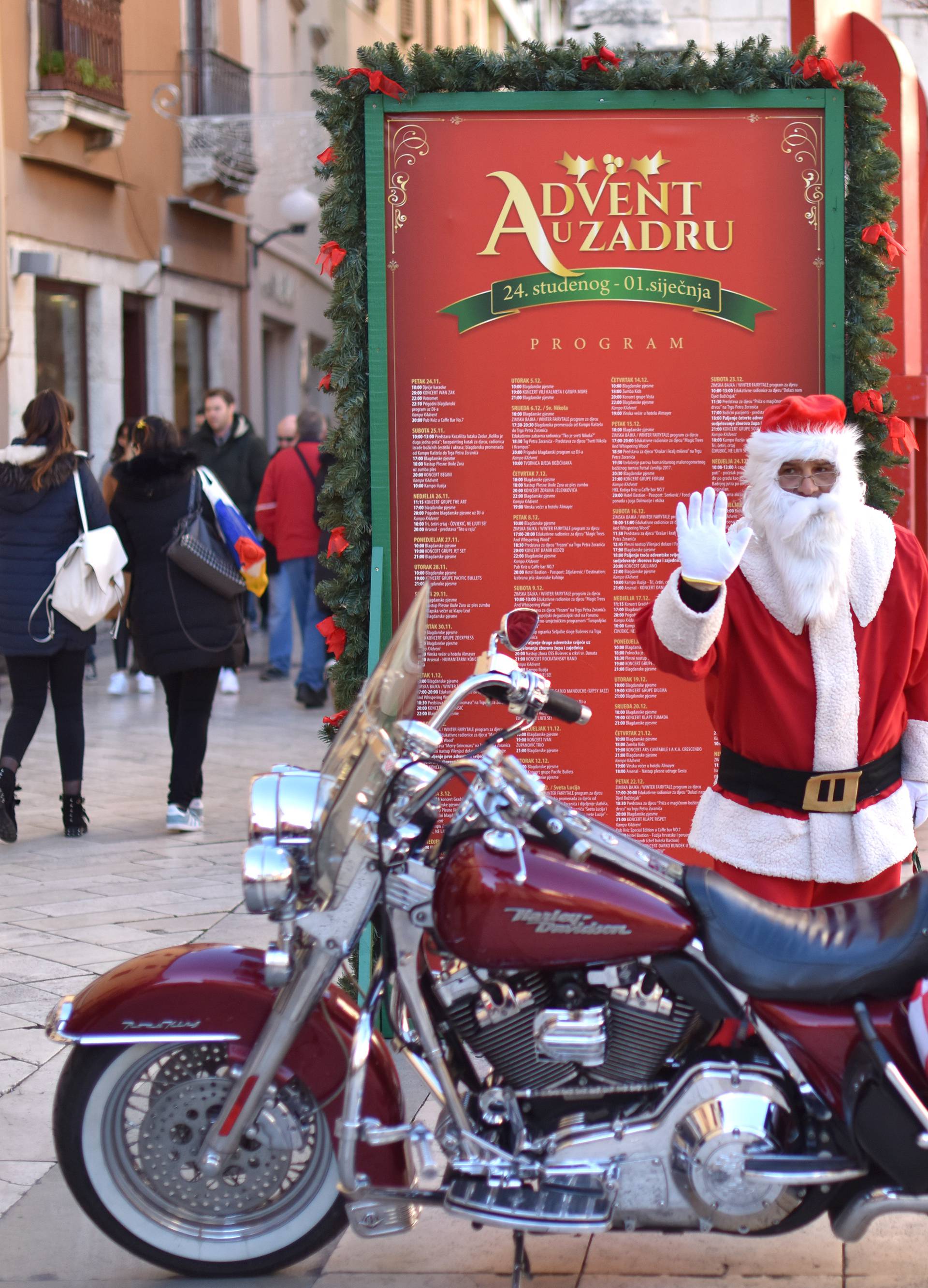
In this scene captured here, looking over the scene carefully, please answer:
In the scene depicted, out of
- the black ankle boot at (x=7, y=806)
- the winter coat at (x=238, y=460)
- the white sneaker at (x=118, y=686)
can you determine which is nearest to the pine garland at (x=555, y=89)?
the black ankle boot at (x=7, y=806)

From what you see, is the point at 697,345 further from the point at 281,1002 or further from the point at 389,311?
the point at 281,1002

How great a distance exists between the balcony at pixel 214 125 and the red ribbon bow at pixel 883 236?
14055 millimetres

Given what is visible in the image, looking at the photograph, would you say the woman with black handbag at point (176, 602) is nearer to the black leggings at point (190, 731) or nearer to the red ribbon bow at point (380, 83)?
the black leggings at point (190, 731)

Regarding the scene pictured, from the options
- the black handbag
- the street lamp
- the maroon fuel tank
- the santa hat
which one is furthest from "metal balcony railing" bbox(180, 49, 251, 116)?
the maroon fuel tank

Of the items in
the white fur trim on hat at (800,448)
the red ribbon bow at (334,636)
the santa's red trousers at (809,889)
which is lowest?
the santa's red trousers at (809,889)

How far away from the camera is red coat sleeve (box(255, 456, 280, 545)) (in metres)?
10.9

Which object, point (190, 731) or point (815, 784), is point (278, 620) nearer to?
point (190, 731)

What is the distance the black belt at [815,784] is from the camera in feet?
11.4

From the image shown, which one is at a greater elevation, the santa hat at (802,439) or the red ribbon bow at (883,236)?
the red ribbon bow at (883,236)

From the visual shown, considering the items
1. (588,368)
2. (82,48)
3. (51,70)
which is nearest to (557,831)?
(588,368)

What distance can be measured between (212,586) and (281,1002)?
13.5ft

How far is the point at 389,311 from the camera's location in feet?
14.6

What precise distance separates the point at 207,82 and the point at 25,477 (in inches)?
503

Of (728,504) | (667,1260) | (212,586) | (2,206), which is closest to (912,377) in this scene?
(728,504)
